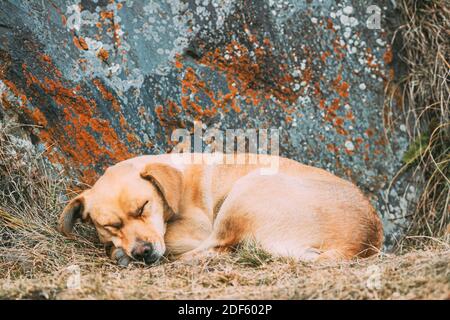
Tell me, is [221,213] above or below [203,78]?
below

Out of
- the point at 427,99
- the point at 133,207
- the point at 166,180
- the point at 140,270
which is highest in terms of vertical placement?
the point at 427,99

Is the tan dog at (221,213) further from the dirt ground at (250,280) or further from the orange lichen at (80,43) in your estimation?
the orange lichen at (80,43)

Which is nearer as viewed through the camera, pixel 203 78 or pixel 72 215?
pixel 72 215

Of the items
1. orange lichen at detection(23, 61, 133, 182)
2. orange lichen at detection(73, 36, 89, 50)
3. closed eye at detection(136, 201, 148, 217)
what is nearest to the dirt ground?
closed eye at detection(136, 201, 148, 217)

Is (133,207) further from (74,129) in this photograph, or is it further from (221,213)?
(74,129)

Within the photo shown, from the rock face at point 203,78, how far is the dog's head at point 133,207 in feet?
2.46

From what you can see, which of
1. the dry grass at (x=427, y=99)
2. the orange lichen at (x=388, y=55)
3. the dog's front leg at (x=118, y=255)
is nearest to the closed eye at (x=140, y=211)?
the dog's front leg at (x=118, y=255)

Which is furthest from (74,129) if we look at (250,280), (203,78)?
(250,280)

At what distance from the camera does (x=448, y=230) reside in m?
5.70

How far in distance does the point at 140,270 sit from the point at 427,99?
286 cm

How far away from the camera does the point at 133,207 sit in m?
4.97

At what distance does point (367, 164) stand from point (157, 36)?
1884 mm

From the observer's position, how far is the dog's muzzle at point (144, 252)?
491cm

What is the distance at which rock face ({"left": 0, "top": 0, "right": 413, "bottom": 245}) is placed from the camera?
19.5 ft
